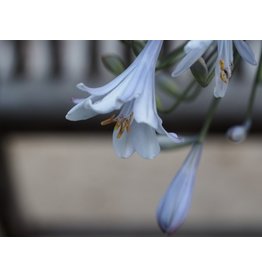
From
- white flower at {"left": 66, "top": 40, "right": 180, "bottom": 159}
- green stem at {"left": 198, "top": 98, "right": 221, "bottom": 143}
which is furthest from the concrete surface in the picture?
white flower at {"left": 66, "top": 40, "right": 180, "bottom": 159}

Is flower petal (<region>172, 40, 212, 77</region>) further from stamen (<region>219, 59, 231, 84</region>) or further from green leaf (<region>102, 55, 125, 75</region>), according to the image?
green leaf (<region>102, 55, 125, 75</region>)

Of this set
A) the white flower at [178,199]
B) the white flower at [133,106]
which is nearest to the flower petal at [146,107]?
the white flower at [133,106]

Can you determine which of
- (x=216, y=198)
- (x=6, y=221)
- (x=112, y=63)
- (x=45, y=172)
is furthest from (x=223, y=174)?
(x=112, y=63)

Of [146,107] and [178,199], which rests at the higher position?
[146,107]

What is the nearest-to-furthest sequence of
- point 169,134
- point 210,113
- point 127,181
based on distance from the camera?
point 169,134, point 210,113, point 127,181

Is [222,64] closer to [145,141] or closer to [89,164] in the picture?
[145,141]

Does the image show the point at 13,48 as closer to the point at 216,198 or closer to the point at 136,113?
the point at 216,198

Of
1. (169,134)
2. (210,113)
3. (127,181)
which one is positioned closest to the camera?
(169,134)

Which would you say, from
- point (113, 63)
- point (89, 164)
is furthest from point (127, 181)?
point (113, 63)
